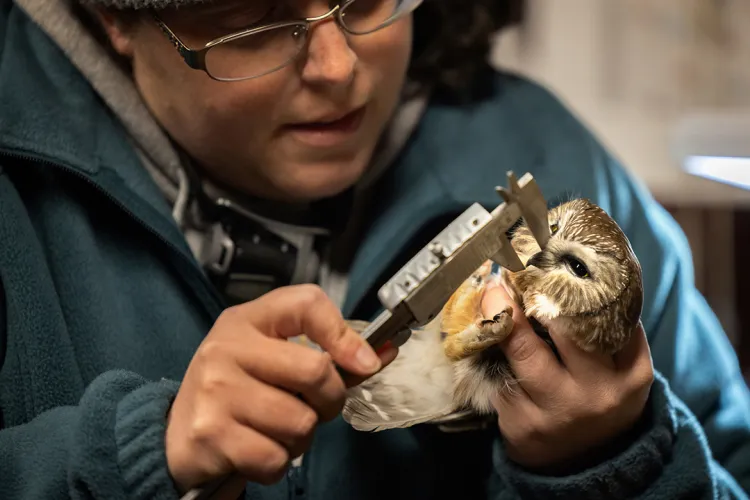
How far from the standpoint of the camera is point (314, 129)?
0.81 m

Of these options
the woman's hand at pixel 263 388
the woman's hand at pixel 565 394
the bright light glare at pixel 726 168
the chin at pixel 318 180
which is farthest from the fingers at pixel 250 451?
the bright light glare at pixel 726 168

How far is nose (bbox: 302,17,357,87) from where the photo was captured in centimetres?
74

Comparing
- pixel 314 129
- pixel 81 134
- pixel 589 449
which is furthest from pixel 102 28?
pixel 589 449

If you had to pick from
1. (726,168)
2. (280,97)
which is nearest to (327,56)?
(280,97)

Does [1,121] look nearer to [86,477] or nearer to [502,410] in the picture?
[86,477]

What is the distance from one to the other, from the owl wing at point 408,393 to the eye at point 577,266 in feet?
0.49

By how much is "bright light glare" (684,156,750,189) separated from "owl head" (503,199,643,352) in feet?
1.70

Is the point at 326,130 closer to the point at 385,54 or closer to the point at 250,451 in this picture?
the point at 385,54

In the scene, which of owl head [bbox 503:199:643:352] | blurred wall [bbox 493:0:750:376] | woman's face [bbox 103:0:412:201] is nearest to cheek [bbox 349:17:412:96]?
woman's face [bbox 103:0:412:201]

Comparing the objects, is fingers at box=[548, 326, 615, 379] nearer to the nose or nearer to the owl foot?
the owl foot

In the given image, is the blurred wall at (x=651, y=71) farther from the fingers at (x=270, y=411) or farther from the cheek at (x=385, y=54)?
the fingers at (x=270, y=411)

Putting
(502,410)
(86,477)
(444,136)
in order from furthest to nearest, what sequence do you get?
(444,136) → (502,410) → (86,477)

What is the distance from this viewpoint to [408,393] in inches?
28.9

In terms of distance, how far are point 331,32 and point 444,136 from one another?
0.27m
